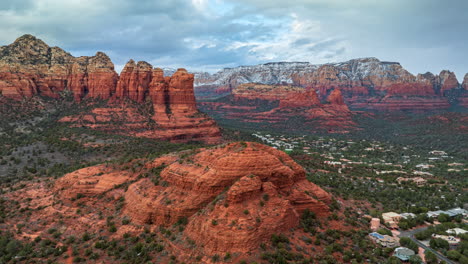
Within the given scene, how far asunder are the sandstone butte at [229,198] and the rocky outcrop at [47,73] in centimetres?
8335

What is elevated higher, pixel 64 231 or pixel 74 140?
pixel 74 140

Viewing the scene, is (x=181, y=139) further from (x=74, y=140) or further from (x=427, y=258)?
(x=427, y=258)

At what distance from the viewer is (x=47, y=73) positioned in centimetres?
11281

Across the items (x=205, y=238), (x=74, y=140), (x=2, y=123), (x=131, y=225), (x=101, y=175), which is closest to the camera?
(x=205, y=238)

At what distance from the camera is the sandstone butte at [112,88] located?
96.9 metres

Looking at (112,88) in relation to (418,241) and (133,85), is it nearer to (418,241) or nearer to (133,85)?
(133,85)

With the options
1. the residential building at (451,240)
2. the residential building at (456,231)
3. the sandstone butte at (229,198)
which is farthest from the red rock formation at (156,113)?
the residential building at (451,240)

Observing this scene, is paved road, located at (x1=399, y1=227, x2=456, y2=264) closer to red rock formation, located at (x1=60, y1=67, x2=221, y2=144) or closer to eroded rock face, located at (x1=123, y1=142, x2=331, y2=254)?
eroded rock face, located at (x1=123, y1=142, x2=331, y2=254)

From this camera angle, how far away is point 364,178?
2771 inches

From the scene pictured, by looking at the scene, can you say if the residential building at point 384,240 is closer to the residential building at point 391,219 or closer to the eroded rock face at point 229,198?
the residential building at point 391,219

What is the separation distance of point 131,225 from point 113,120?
6950 centimetres

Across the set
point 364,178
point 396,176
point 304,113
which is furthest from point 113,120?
point 304,113

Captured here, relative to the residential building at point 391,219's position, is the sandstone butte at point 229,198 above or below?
above

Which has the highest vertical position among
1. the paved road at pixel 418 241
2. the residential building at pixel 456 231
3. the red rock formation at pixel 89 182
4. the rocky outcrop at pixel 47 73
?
the rocky outcrop at pixel 47 73
